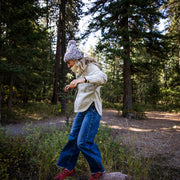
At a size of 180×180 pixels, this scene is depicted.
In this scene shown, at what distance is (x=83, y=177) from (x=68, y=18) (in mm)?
5915

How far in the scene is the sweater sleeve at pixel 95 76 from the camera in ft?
6.05

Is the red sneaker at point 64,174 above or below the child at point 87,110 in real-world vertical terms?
below

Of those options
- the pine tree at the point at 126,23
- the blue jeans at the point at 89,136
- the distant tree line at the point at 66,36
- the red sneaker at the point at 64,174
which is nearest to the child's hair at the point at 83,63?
the blue jeans at the point at 89,136

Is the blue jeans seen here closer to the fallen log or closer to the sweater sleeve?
the fallen log

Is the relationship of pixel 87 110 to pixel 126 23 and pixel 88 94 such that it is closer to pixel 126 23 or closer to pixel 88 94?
pixel 88 94

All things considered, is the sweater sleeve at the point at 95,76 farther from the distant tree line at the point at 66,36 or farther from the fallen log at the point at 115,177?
the distant tree line at the point at 66,36

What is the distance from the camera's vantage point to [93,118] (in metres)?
2.04

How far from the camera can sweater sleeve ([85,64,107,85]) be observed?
1845 millimetres

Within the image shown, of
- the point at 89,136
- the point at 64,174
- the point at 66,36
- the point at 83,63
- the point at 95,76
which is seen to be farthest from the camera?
the point at 66,36

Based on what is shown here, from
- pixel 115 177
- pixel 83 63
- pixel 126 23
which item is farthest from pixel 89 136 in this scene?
pixel 126 23

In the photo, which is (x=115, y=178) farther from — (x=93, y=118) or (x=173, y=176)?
(x=173, y=176)

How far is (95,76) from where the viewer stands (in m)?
1.88

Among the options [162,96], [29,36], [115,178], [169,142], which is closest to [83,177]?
[115,178]

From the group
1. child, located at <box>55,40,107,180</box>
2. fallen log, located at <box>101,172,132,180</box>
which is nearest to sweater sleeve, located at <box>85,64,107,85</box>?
child, located at <box>55,40,107,180</box>
